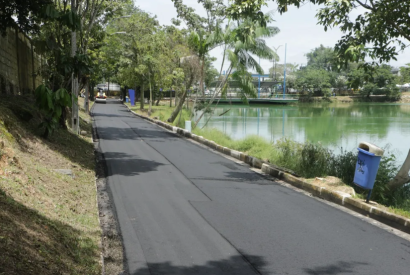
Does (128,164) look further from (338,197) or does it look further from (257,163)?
(338,197)

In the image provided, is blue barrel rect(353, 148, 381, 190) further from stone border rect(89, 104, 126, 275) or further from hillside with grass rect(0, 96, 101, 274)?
hillside with grass rect(0, 96, 101, 274)

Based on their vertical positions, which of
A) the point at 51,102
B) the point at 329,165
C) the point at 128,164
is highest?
the point at 51,102

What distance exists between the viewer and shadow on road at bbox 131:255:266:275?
5634 millimetres

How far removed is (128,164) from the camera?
1362 cm

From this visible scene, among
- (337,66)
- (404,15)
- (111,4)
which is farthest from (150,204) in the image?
(111,4)

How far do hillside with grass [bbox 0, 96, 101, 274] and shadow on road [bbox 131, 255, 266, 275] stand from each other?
0.72 metres

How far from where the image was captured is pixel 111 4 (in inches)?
937

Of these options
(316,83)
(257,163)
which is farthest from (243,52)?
(316,83)

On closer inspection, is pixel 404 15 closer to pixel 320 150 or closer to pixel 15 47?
pixel 320 150

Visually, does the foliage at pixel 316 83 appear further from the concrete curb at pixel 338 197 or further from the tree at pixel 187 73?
the concrete curb at pixel 338 197

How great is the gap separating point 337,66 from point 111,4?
15.8m

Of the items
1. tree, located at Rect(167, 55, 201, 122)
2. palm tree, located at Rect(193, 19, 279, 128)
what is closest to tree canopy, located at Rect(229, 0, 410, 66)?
palm tree, located at Rect(193, 19, 279, 128)

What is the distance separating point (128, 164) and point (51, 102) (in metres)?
3.13

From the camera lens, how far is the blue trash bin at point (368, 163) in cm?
882
